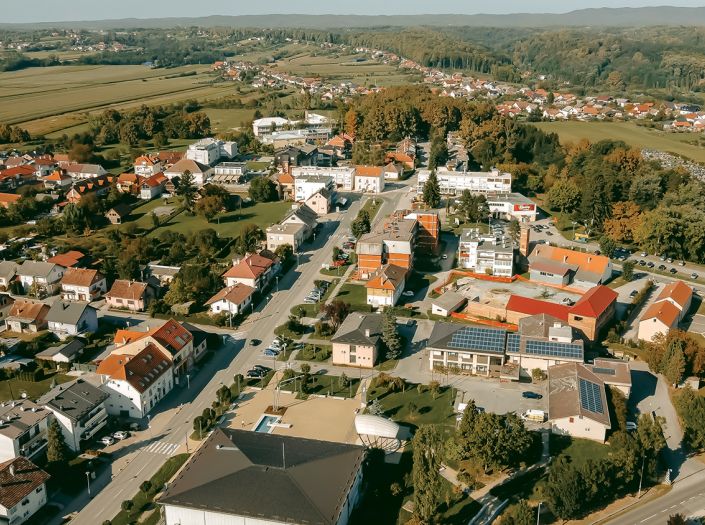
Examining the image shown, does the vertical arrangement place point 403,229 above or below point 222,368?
above

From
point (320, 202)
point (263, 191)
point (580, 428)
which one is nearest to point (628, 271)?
point (580, 428)

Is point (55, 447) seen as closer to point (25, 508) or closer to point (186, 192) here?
point (25, 508)

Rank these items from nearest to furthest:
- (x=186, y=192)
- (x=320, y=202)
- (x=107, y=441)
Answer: (x=107, y=441) < (x=186, y=192) < (x=320, y=202)

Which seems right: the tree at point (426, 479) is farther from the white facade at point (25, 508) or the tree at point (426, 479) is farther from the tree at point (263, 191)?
the tree at point (263, 191)

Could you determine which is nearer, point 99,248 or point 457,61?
point 99,248

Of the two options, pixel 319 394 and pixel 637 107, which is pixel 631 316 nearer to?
pixel 319 394

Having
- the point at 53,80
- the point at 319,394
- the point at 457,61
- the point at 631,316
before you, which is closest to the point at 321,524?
the point at 319,394
